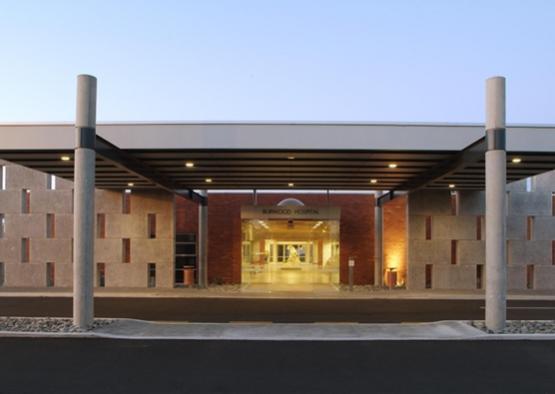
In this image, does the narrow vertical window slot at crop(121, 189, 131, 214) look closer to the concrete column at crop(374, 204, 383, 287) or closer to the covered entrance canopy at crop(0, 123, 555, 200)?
the covered entrance canopy at crop(0, 123, 555, 200)

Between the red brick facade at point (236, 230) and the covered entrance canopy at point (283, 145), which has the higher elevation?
the covered entrance canopy at point (283, 145)

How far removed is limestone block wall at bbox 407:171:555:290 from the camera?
923 inches

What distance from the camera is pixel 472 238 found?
23812 mm

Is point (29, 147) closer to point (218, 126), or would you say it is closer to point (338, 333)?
point (218, 126)

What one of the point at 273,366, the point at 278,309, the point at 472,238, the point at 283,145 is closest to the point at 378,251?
the point at 472,238

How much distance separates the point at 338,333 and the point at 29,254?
1739 centimetres

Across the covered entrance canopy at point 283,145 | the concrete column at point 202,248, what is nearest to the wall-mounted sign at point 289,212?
the concrete column at point 202,248

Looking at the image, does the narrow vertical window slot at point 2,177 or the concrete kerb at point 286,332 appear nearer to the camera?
the concrete kerb at point 286,332

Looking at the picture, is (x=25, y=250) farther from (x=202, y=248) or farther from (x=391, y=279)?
(x=391, y=279)

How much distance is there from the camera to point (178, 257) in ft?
97.1

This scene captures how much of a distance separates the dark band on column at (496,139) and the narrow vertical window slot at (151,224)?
630 inches

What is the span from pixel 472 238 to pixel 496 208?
1217 centimetres

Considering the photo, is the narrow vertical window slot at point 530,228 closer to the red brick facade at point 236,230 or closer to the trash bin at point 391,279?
the trash bin at point 391,279

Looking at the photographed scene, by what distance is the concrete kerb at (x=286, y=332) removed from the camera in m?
11.5
